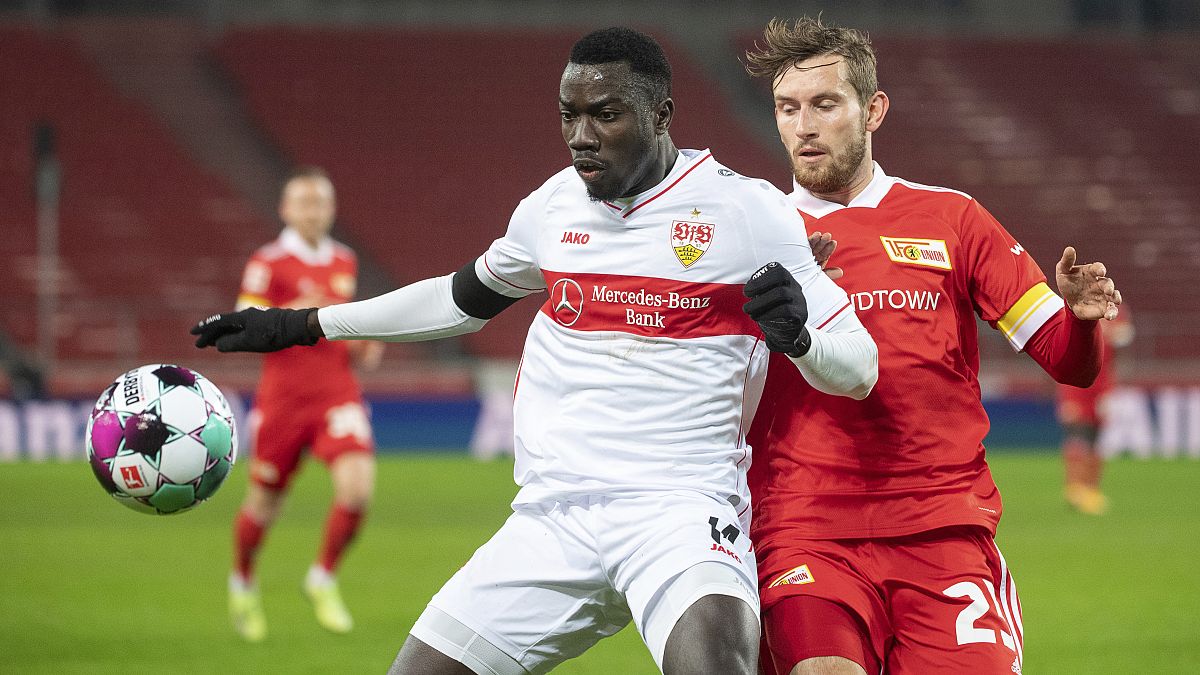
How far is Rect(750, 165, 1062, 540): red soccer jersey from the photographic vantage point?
400 centimetres

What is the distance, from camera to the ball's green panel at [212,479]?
179 inches

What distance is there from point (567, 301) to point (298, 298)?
4913 mm

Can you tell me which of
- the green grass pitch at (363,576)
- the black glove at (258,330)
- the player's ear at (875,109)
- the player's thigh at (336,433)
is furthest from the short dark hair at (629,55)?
the player's thigh at (336,433)

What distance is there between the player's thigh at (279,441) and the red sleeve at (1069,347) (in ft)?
16.9

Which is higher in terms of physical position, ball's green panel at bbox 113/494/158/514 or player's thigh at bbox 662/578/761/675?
ball's green panel at bbox 113/494/158/514

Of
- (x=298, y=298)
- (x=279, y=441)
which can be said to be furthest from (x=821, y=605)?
(x=298, y=298)

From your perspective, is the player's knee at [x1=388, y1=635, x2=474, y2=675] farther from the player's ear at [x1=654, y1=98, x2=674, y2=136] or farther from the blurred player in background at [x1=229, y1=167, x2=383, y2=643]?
the blurred player in background at [x1=229, y1=167, x2=383, y2=643]

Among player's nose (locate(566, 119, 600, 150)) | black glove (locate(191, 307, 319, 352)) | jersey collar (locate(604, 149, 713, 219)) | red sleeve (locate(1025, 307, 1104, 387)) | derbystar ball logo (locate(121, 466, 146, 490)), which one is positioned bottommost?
derbystar ball logo (locate(121, 466, 146, 490))

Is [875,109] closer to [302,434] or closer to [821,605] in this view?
[821,605]

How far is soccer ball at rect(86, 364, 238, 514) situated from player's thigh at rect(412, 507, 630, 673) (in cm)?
106

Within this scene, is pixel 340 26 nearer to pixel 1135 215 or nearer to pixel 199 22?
pixel 199 22

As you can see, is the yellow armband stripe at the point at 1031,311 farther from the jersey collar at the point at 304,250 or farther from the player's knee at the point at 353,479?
the jersey collar at the point at 304,250

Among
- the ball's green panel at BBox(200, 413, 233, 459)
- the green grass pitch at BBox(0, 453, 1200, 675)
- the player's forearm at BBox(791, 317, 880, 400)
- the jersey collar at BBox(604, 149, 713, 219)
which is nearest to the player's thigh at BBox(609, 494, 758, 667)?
the player's forearm at BBox(791, 317, 880, 400)

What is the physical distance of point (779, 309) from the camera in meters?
3.50
